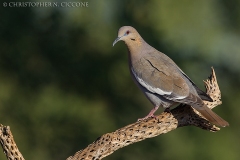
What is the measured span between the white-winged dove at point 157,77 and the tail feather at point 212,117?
5cm

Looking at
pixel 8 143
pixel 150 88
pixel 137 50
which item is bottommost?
pixel 8 143

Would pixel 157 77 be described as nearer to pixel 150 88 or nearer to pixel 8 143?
pixel 150 88

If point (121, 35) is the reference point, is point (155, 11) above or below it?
above

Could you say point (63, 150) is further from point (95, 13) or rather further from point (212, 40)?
point (212, 40)

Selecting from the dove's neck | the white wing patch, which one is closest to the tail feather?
the white wing patch

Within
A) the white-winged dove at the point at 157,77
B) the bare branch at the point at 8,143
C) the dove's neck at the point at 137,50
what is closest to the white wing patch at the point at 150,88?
the white-winged dove at the point at 157,77

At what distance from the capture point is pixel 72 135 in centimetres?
617

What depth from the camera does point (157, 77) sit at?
3605 millimetres

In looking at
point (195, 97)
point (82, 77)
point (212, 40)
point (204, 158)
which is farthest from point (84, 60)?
point (195, 97)

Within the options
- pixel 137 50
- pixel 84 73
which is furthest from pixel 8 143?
pixel 84 73

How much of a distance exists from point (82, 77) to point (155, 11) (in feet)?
3.55

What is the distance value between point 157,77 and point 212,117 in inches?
18.3

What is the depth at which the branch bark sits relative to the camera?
2868 millimetres

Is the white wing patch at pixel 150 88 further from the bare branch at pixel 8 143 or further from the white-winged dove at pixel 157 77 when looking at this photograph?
the bare branch at pixel 8 143
